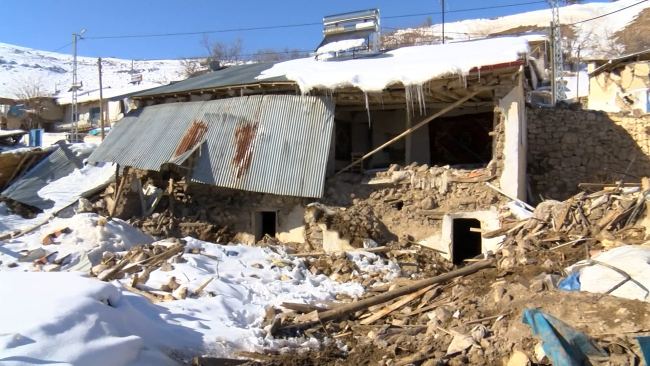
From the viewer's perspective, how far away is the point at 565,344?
5023 mm

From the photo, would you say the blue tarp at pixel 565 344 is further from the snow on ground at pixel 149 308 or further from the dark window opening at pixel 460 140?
the dark window opening at pixel 460 140

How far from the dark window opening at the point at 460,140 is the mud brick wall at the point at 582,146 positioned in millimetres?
1334

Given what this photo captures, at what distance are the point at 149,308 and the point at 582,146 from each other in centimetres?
1290

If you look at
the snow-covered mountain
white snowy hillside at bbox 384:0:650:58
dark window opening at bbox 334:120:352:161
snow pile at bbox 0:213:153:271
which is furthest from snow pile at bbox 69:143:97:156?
white snowy hillside at bbox 384:0:650:58

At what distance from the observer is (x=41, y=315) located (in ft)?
16.8

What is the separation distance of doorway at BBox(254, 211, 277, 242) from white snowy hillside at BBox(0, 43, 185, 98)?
Answer: 80.7 ft

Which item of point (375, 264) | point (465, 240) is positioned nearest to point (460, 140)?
point (465, 240)

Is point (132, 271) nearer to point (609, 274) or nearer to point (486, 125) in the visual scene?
point (609, 274)

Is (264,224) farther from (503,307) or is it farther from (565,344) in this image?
(565,344)

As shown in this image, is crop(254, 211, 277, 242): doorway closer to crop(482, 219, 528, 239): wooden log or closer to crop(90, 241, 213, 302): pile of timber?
crop(90, 241, 213, 302): pile of timber

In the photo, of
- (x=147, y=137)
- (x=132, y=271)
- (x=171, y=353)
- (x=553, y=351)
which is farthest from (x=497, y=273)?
(x=147, y=137)

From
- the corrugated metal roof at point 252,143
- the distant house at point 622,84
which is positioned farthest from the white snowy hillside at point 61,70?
the distant house at point 622,84

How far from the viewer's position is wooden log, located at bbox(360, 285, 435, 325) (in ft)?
25.0

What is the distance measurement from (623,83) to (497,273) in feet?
47.2
